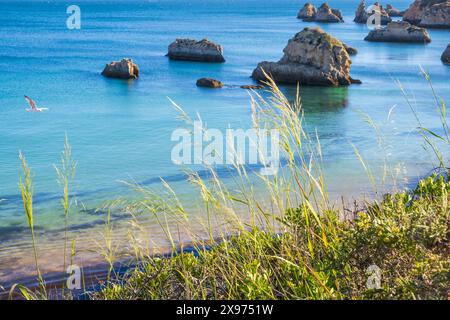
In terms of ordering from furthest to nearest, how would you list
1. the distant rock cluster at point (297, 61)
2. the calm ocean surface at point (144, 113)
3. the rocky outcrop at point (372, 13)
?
the rocky outcrop at point (372, 13)
the distant rock cluster at point (297, 61)
the calm ocean surface at point (144, 113)

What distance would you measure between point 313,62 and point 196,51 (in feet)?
38.8

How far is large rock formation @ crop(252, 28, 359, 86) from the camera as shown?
31656 mm

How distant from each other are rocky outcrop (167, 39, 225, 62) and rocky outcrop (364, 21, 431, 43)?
859 inches

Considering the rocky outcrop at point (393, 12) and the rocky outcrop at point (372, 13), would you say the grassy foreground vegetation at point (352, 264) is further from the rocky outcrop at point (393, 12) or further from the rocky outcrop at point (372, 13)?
the rocky outcrop at point (393, 12)

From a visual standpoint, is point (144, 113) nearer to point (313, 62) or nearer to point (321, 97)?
point (321, 97)

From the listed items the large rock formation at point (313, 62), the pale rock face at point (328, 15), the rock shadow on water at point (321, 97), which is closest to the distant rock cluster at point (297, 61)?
the large rock formation at point (313, 62)

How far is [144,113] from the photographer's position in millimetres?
26359

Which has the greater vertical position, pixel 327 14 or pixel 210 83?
pixel 327 14

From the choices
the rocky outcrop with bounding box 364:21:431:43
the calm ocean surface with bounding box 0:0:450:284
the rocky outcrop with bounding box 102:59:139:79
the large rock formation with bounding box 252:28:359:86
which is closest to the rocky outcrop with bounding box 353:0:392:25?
the rocky outcrop with bounding box 364:21:431:43

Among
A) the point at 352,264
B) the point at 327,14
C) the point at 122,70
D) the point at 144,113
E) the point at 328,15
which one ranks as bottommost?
the point at 144,113

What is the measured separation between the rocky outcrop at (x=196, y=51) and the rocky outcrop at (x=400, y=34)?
21814 millimetres

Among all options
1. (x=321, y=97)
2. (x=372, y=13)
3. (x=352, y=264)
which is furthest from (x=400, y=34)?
(x=352, y=264)

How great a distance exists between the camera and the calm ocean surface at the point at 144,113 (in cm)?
1566

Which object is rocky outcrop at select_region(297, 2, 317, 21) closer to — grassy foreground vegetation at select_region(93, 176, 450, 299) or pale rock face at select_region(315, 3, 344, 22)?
pale rock face at select_region(315, 3, 344, 22)
